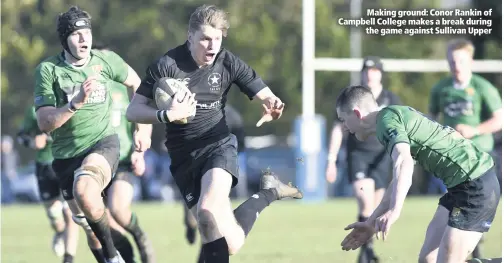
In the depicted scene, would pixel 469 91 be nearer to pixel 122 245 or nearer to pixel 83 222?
pixel 122 245

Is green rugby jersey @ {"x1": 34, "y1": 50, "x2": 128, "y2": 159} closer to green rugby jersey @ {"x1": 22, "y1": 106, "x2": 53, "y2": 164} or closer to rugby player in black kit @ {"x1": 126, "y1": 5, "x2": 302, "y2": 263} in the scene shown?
rugby player in black kit @ {"x1": 126, "y1": 5, "x2": 302, "y2": 263}

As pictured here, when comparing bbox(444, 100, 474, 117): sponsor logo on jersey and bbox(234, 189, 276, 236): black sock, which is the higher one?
bbox(444, 100, 474, 117): sponsor logo on jersey

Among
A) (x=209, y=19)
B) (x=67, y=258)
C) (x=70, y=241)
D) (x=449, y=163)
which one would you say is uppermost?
(x=209, y=19)

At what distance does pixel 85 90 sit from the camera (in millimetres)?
7703

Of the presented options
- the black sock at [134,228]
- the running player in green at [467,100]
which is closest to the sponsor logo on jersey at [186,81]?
the black sock at [134,228]

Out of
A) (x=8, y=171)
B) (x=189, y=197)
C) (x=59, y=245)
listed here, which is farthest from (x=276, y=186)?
(x=8, y=171)

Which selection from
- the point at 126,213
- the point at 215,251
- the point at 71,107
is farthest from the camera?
the point at 126,213

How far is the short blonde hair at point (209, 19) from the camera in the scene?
7.33 meters

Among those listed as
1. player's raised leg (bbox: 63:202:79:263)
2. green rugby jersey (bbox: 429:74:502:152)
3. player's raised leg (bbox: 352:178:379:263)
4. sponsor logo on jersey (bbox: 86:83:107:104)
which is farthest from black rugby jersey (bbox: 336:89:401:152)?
sponsor logo on jersey (bbox: 86:83:107:104)

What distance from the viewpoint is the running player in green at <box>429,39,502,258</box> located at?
10438mm

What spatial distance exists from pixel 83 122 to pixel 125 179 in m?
1.10

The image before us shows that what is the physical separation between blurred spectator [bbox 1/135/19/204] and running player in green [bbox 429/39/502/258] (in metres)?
16.6

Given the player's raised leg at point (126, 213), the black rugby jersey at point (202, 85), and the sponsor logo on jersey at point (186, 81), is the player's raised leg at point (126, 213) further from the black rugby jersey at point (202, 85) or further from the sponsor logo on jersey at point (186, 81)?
the sponsor logo on jersey at point (186, 81)

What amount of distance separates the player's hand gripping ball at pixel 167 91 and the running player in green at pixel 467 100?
13.1 feet
